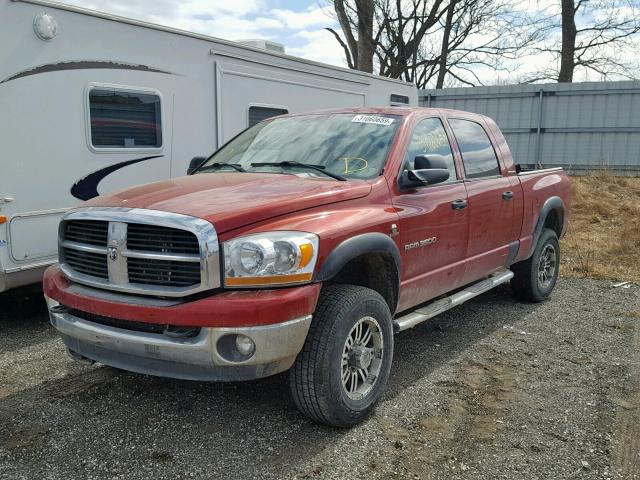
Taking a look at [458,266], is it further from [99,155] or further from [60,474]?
[99,155]

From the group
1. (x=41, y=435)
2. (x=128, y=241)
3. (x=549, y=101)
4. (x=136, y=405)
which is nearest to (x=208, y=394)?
(x=136, y=405)

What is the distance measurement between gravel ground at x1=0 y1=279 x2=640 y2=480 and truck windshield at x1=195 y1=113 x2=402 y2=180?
1485 millimetres

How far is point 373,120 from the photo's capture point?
4.44 metres

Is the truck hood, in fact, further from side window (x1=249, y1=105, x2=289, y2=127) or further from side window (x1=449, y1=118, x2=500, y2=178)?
side window (x1=249, y1=105, x2=289, y2=127)

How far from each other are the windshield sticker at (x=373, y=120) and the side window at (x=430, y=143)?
0.21 metres

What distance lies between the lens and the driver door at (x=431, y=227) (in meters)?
3.99

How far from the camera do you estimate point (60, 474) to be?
9.78ft

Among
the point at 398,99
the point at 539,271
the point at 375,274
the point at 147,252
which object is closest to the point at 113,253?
the point at 147,252

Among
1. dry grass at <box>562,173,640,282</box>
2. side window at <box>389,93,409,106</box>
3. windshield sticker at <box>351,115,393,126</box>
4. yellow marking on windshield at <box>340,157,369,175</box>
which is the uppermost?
side window at <box>389,93,409,106</box>

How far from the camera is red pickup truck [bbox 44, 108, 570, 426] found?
3.03m

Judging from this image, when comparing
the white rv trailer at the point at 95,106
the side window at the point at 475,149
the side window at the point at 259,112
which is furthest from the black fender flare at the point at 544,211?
the white rv trailer at the point at 95,106

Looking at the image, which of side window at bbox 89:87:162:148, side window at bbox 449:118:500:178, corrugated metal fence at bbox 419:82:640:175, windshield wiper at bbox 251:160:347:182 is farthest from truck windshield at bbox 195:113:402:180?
corrugated metal fence at bbox 419:82:640:175

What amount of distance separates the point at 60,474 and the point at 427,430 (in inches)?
76.8

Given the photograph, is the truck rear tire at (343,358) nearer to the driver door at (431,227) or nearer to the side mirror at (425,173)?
the driver door at (431,227)
